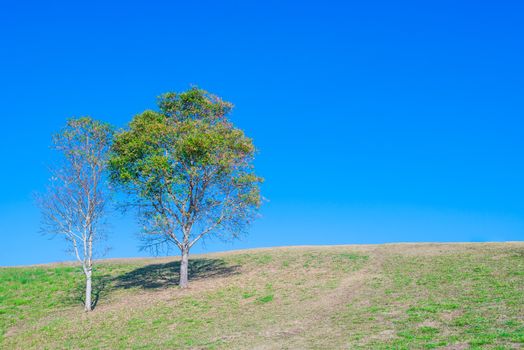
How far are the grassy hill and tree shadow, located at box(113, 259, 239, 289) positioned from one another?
151 millimetres

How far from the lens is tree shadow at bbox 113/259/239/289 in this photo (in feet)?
145

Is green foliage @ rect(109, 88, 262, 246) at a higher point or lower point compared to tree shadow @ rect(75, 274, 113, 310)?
higher

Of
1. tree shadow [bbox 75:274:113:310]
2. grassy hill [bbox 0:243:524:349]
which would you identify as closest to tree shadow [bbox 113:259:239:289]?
grassy hill [bbox 0:243:524:349]

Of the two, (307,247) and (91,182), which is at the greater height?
(91,182)

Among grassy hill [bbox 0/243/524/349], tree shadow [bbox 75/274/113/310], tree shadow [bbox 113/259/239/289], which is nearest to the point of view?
grassy hill [bbox 0/243/524/349]

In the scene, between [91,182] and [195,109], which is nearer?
[91,182]

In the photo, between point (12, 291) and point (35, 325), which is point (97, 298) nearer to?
point (35, 325)

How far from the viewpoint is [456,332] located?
20.8m

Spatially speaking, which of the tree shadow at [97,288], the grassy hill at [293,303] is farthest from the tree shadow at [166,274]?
the tree shadow at [97,288]

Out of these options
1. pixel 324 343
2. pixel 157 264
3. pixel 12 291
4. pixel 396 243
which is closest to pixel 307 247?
pixel 396 243

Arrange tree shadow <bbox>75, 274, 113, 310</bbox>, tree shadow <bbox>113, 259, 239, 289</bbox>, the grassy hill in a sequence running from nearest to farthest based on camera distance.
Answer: the grassy hill → tree shadow <bbox>75, 274, 113, 310</bbox> → tree shadow <bbox>113, 259, 239, 289</bbox>

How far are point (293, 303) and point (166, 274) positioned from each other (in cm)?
2013

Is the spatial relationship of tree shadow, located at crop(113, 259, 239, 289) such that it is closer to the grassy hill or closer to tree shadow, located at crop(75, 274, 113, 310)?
the grassy hill

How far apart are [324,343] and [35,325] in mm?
23925
